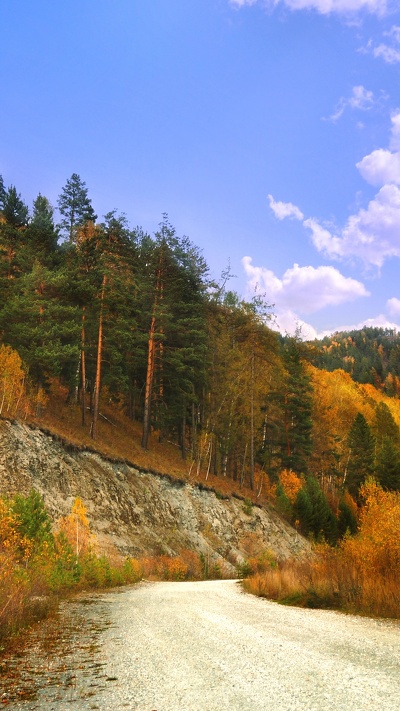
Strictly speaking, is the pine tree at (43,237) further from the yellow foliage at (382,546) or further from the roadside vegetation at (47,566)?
the yellow foliage at (382,546)

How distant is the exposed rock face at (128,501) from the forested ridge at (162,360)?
286cm

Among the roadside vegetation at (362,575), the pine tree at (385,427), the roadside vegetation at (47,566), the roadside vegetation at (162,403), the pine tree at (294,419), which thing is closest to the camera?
the roadside vegetation at (47,566)

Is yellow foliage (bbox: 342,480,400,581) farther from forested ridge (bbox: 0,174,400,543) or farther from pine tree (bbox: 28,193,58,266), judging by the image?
pine tree (bbox: 28,193,58,266)

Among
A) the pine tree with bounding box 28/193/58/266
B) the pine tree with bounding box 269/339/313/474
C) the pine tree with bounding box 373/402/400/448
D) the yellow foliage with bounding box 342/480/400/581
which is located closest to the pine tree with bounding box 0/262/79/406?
the pine tree with bounding box 28/193/58/266

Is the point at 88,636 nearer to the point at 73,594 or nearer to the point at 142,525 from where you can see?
the point at 73,594

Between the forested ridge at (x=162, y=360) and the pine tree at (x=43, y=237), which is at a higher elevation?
the pine tree at (x=43, y=237)

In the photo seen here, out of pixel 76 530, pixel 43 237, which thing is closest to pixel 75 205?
pixel 43 237

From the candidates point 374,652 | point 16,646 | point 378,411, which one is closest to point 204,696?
point 374,652

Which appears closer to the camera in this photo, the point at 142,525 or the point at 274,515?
the point at 142,525

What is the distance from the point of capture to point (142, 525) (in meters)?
29.4

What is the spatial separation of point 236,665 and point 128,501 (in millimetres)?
25330

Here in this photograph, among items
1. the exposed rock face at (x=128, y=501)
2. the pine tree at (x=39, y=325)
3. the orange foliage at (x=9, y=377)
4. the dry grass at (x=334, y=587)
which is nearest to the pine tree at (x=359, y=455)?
the exposed rock face at (x=128, y=501)

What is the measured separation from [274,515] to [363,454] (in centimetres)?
1844

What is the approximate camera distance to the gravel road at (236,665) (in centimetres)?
457
